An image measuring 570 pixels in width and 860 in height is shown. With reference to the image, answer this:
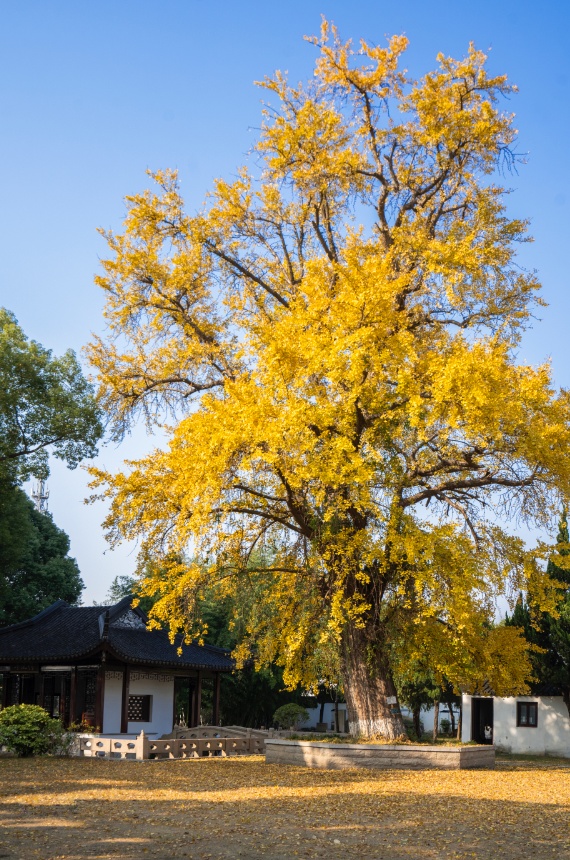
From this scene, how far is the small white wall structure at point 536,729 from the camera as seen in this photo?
99.8ft

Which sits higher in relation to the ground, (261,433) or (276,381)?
(276,381)

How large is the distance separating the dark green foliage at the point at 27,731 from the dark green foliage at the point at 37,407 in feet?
39.0

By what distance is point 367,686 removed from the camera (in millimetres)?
19750

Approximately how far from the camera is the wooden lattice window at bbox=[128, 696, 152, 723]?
29.1 metres

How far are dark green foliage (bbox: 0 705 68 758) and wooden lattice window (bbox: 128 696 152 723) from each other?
7.14 meters

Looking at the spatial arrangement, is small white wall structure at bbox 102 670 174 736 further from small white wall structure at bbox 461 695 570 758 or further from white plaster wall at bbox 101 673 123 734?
small white wall structure at bbox 461 695 570 758

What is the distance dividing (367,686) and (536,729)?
1424 cm

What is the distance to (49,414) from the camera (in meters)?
32.3

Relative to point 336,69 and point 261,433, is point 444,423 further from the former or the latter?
point 336,69

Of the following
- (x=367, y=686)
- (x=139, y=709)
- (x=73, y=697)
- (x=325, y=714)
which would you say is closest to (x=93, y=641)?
(x=73, y=697)

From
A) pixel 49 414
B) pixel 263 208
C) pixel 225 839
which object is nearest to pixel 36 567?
pixel 49 414

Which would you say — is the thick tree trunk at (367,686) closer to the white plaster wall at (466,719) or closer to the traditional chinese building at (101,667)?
the traditional chinese building at (101,667)

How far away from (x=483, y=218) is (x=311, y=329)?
5630 millimetres

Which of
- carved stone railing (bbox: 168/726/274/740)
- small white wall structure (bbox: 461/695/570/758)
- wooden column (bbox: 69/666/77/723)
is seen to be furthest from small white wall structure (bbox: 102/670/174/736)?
small white wall structure (bbox: 461/695/570/758)
